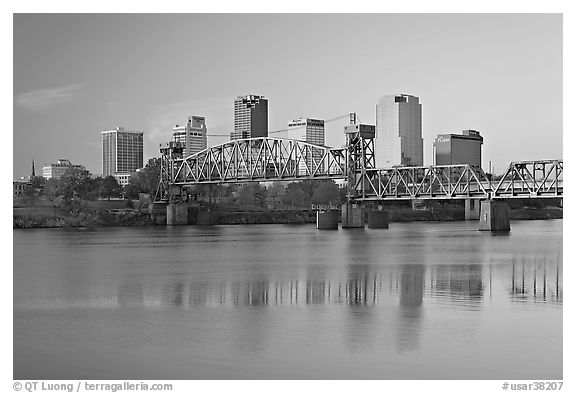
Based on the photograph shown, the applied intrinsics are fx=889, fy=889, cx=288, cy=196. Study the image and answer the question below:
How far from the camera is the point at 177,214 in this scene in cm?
12288

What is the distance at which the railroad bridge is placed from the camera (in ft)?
270

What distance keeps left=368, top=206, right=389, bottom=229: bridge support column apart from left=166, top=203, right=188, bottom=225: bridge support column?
1196 inches

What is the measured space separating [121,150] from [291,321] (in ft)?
478

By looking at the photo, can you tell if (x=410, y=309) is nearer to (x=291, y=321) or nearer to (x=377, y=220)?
(x=291, y=321)

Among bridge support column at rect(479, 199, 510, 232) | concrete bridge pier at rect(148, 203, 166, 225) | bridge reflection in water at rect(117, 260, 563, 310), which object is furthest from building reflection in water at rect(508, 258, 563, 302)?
concrete bridge pier at rect(148, 203, 166, 225)

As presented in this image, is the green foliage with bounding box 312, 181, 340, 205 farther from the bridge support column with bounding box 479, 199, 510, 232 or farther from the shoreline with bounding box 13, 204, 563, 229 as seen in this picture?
the bridge support column with bounding box 479, 199, 510, 232

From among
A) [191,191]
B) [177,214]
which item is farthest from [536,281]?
[191,191]

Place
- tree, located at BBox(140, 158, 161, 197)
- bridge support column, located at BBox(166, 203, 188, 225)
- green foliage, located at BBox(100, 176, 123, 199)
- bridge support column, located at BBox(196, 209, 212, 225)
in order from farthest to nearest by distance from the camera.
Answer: tree, located at BBox(140, 158, 161, 197), green foliage, located at BBox(100, 176, 123, 199), bridge support column, located at BBox(196, 209, 212, 225), bridge support column, located at BBox(166, 203, 188, 225)

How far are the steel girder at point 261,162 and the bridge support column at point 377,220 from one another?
5.93 meters

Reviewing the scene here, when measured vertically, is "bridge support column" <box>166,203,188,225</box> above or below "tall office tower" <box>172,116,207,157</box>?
below

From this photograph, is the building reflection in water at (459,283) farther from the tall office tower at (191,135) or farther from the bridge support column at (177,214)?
the tall office tower at (191,135)

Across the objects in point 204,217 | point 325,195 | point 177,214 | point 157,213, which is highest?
point 325,195

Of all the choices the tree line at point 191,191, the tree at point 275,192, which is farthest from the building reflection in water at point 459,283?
the tree at point 275,192

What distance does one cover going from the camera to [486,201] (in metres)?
82.4
